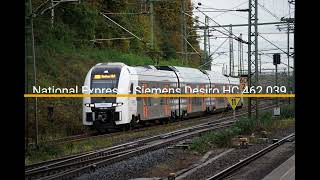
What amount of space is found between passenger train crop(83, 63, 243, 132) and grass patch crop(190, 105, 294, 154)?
3.33m

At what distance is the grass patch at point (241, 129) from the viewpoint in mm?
15308

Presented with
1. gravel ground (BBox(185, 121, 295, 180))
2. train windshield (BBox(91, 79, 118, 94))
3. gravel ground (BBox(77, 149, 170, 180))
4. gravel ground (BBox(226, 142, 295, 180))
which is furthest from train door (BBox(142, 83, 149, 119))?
gravel ground (BBox(226, 142, 295, 180))

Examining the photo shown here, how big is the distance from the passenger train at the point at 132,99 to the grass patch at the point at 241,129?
3.33m

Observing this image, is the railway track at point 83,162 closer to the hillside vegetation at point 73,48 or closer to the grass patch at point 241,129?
the grass patch at point 241,129

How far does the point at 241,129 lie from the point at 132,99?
443cm

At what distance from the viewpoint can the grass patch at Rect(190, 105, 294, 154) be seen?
15308 mm

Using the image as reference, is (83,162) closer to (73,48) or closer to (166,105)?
(73,48)

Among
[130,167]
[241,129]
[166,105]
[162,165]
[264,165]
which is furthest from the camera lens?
[166,105]

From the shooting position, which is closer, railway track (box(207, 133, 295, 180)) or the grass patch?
railway track (box(207, 133, 295, 180))

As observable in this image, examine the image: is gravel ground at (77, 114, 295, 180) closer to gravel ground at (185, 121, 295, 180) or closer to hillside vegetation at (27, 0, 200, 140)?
gravel ground at (185, 121, 295, 180)

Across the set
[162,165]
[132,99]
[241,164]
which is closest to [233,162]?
[241,164]

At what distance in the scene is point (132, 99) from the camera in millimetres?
19609
